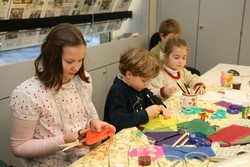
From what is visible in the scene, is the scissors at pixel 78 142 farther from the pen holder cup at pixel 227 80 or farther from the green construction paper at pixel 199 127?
the pen holder cup at pixel 227 80

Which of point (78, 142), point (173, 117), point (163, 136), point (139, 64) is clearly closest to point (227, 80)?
point (173, 117)

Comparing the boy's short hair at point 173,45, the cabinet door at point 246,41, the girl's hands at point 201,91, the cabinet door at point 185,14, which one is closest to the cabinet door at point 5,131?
the boy's short hair at point 173,45

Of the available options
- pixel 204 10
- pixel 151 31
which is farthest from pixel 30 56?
pixel 204 10

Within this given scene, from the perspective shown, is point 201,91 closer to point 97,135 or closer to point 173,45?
point 173,45

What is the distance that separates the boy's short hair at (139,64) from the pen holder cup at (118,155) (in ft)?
1.60

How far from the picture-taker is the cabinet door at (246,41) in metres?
3.89

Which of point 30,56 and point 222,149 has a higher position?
point 30,56

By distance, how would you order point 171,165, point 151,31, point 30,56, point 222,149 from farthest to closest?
1. point 151,31
2. point 30,56
3. point 222,149
4. point 171,165

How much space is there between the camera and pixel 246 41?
3957 mm

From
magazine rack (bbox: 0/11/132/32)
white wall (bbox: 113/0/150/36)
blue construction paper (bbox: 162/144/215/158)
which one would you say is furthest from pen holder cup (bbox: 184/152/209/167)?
white wall (bbox: 113/0/150/36)

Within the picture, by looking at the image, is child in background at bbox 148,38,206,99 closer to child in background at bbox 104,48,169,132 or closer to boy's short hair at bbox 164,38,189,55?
boy's short hair at bbox 164,38,189,55

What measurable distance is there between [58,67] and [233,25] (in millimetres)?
3183

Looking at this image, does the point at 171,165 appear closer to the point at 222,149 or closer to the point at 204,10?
the point at 222,149

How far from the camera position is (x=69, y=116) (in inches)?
59.1
